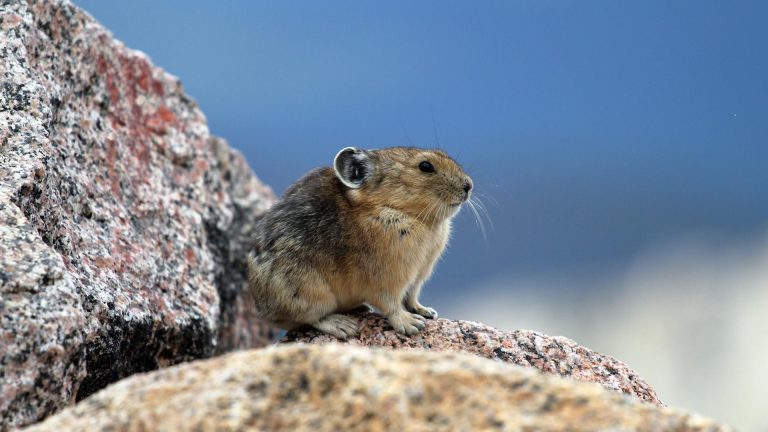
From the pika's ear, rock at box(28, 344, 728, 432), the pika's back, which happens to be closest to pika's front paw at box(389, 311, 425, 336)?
the pika's back

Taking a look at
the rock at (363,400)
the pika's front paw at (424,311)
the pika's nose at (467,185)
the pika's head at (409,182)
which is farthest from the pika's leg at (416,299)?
the rock at (363,400)

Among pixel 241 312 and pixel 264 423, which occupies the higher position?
pixel 241 312

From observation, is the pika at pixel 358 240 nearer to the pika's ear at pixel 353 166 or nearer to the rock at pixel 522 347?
the pika's ear at pixel 353 166

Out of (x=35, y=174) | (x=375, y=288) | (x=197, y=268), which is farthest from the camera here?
(x=197, y=268)

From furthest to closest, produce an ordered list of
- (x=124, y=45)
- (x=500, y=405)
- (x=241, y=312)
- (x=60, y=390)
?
(x=241, y=312) → (x=124, y=45) → (x=60, y=390) → (x=500, y=405)

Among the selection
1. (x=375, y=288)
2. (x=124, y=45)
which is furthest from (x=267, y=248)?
(x=124, y=45)

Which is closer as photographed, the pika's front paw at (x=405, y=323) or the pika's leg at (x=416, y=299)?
the pika's front paw at (x=405, y=323)

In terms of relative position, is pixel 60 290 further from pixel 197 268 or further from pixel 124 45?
pixel 124 45

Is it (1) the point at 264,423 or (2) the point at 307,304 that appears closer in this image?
(1) the point at 264,423
